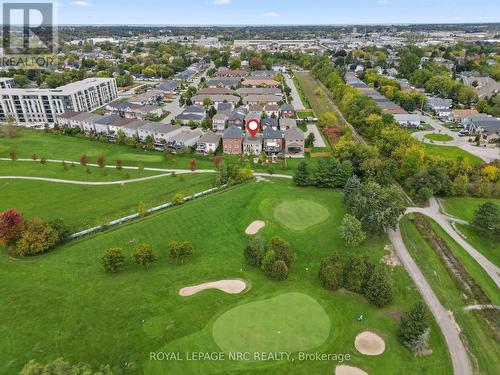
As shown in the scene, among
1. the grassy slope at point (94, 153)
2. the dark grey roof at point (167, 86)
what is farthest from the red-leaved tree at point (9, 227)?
the dark grey roof at point (167, 86)

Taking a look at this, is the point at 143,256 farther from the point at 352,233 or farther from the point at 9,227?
the point at 352,233

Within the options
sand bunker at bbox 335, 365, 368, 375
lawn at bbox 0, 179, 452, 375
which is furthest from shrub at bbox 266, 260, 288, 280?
sand bunker at bbox 335, 365, 368, 375

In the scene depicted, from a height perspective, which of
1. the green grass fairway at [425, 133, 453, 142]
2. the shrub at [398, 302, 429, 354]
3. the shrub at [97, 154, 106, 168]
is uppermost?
the green grass fairway at [425, 133, 453, 142]

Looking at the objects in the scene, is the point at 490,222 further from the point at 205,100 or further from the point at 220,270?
the point at 205,100

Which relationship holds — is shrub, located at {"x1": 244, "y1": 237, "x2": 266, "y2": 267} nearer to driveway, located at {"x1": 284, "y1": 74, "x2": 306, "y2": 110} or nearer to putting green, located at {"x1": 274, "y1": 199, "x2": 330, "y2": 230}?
putting green, located at {"x1": 274, "y1": 199, "x2": 330, "y2": 230}

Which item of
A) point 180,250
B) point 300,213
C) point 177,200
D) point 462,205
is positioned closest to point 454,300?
point 300,213

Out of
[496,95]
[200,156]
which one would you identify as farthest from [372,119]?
[496,95]
